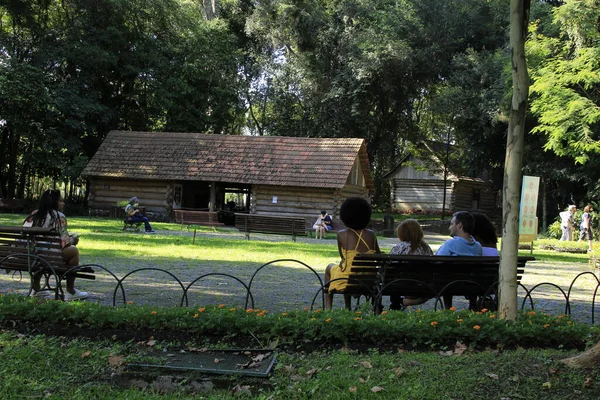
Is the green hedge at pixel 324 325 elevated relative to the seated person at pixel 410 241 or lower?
lower

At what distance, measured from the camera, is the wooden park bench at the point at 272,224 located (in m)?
20.5

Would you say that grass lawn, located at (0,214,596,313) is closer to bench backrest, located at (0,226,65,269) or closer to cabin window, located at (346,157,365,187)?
bench backrest, located at (0,226,65,269)

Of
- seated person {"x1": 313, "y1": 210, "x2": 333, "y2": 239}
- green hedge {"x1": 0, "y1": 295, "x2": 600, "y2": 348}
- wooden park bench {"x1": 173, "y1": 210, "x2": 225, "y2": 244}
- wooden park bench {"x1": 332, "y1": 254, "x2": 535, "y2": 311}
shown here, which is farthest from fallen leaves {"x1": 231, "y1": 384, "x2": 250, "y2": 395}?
seated person {"x1": 313, "y1": 210, "x2": 333, "y2": 239}

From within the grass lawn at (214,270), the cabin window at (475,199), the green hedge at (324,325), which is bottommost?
the grass lawn at (214,270)

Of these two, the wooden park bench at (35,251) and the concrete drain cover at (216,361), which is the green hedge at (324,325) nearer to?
the concrete drain cover at (216,361)

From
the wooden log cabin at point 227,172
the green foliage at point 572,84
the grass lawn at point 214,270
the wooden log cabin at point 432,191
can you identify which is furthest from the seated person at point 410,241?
the wooden log cabin at point 432,191

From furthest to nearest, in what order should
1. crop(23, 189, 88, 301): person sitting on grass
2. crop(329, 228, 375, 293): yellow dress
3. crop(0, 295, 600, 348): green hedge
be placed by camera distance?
crop(23, 189, 88, 301): person sitting on grass, crop(329, 228, 375, 293): yellow dress, crop(0, 295, 600, 348): green hedge

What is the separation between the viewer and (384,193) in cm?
5006

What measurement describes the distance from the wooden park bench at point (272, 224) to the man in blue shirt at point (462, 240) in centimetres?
1316

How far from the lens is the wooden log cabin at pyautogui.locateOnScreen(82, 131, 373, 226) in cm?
2969

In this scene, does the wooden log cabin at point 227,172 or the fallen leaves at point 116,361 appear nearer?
the fallen leaves at point 116,361

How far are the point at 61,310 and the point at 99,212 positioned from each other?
2819cm

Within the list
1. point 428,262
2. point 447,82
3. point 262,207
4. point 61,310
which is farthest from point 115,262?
point 447,82

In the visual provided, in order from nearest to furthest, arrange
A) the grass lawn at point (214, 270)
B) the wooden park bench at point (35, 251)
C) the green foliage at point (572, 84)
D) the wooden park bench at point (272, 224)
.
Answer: the wooden park bench at point (35, 251) → the grass lawn at point (214, 270) → the wooden park bench at point (272, 224) → the green foliage at point (572, 84)
